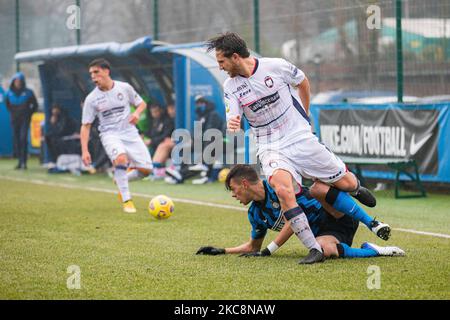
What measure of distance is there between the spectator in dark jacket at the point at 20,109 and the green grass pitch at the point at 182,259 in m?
7.27

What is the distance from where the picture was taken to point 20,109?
20.1m

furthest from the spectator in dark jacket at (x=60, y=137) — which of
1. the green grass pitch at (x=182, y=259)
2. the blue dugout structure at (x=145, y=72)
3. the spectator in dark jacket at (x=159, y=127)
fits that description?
the green grass pitch at (x=182, y=259)

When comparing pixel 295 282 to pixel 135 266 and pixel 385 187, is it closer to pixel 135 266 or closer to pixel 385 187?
pixel 135 266

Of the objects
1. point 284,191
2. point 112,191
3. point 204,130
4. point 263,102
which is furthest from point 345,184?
point 204,130

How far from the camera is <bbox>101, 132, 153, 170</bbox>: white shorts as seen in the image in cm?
1185

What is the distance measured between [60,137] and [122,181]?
7933 millimetres

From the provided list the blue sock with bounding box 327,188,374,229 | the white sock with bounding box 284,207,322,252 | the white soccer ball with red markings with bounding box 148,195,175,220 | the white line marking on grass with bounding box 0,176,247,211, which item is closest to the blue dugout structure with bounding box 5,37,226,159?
the white line marking on grass with bounding box 0,176,247,211

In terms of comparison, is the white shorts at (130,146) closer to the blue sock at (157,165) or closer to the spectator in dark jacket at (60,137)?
the blue sock at (157,165)

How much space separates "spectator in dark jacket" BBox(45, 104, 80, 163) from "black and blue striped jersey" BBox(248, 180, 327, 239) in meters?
12.1

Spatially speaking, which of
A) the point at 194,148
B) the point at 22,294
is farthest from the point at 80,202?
the point at 22,294

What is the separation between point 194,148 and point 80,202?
3899mm

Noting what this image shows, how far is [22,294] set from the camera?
6.07m

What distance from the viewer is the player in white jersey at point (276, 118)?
7.41 m

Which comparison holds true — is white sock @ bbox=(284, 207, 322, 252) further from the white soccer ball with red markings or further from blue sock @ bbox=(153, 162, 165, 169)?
blue sock @ bbox=(153, 162, 165, 169)
